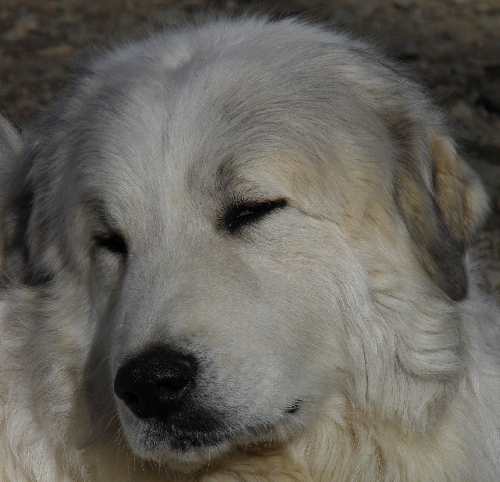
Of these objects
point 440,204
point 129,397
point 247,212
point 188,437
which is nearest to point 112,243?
point 247,212

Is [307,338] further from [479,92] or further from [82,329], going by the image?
[479,92]

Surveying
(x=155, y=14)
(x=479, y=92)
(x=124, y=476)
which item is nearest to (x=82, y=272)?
(x=124, y=476)

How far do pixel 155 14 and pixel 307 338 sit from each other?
652cm

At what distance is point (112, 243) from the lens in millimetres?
3232

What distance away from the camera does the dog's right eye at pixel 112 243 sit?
3.19 meters

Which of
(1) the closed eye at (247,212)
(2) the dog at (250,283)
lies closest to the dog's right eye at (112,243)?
(2) the dog at (250,283)

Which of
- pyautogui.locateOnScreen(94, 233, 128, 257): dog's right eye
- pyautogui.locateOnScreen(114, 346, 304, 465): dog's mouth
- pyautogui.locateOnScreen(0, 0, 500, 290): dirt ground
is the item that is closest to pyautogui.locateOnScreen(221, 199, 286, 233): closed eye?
pyautogui.locateOnScreen(94, 233, 128, 257): dog's right eye

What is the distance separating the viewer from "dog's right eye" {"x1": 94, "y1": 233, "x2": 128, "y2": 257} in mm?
3191

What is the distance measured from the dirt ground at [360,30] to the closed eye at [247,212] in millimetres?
3541

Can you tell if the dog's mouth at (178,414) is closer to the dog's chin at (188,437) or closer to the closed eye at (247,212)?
the dog's chin at (188,437)

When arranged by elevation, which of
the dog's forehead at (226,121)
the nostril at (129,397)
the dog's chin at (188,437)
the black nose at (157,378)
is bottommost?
Result: the dog's chin at (188,437)

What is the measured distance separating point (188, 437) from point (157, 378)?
0.95 ft

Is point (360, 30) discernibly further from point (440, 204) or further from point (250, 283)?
point (250, 283)

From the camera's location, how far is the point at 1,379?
3.55 m
